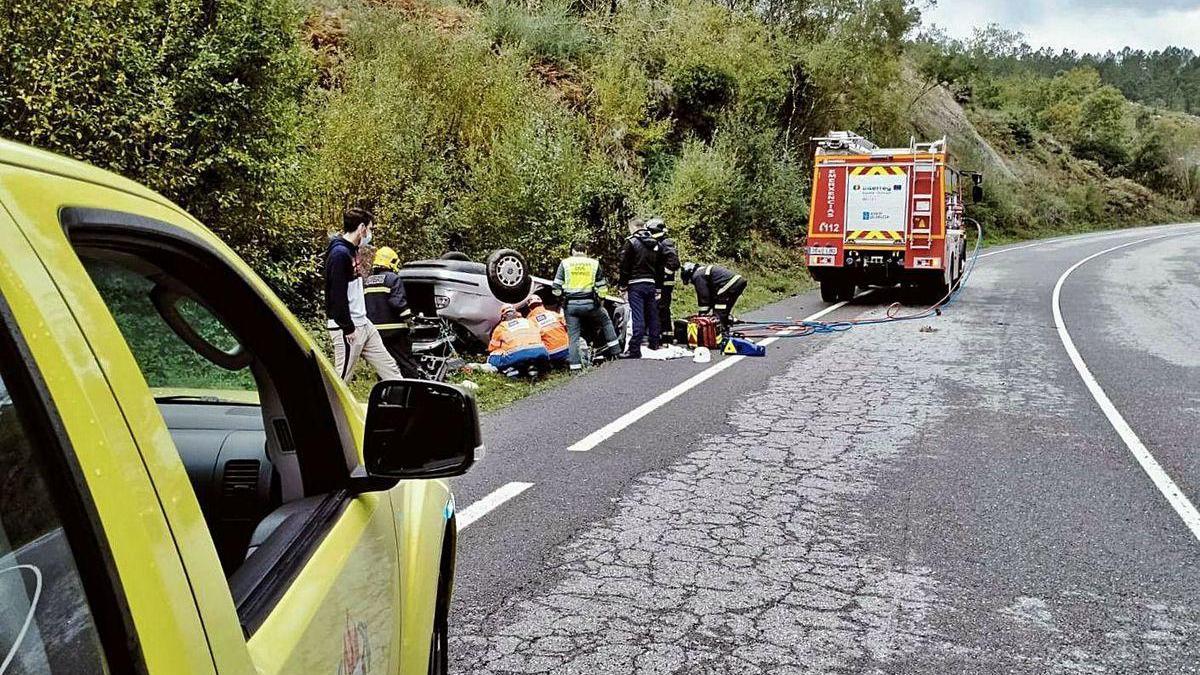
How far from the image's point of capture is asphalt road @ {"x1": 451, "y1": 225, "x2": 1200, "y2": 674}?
12.4 ft

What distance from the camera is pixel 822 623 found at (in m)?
3.96

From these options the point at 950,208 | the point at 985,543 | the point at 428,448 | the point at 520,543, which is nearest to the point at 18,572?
the point at 428,448

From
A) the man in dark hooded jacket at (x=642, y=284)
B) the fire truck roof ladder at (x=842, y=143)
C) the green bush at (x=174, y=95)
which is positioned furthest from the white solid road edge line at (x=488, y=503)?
the fire truck roof ladder at (x=842, y=143)

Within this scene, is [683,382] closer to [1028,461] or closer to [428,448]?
[1028,461]

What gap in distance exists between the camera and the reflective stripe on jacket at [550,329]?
1040 centimetres

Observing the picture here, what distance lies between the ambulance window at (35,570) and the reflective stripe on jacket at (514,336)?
29.4 ft

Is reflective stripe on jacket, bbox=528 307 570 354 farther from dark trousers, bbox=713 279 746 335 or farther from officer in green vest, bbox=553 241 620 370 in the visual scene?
dark trousers, bbox=713 279 746 335

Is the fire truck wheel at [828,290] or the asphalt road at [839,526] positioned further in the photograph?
the fire truck wheel at [828,290]

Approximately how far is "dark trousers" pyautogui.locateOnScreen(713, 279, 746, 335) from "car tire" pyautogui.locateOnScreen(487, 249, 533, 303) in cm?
352

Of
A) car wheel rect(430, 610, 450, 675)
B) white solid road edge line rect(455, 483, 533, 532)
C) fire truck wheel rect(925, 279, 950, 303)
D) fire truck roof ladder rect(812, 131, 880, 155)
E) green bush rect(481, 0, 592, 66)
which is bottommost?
white solid road edge line rect(455, 483, 533, 532)

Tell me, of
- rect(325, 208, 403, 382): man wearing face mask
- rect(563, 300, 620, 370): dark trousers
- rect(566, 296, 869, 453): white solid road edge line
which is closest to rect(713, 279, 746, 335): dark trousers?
rect(566, 296, 869, 453): white solid road edge line

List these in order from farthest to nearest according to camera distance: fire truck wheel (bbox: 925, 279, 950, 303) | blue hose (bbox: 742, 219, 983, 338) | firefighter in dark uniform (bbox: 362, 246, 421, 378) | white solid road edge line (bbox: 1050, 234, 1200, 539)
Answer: fire truck wheel (bbox: 925, 279, 950, 303)
blue hose (bbox: 742, 219, 983, 338)
firefighter in dark uniform (bbox: 362, 246, 421, 378)
white solid road edge line (bbox: 1050, 234, 1200, 539)

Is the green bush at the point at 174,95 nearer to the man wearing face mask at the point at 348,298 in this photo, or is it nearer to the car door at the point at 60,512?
the man wearing face mask at the point at 348,298

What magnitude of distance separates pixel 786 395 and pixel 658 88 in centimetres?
1750
